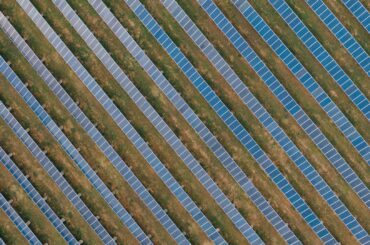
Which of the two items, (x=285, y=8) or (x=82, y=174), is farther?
(x=82, y=174)

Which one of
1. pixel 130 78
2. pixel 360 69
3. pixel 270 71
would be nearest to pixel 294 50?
pixel 270 71

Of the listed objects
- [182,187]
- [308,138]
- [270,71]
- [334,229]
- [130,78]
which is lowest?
[334,229]

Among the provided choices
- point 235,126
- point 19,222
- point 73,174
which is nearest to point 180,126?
point 235,126

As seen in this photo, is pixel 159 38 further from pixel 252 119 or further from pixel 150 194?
pixel 150 194

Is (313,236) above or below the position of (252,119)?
below

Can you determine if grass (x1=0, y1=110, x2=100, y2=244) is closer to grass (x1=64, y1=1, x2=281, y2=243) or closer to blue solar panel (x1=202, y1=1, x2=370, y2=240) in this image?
grass (x1=64, y1=1, x2=281, y2=243)
